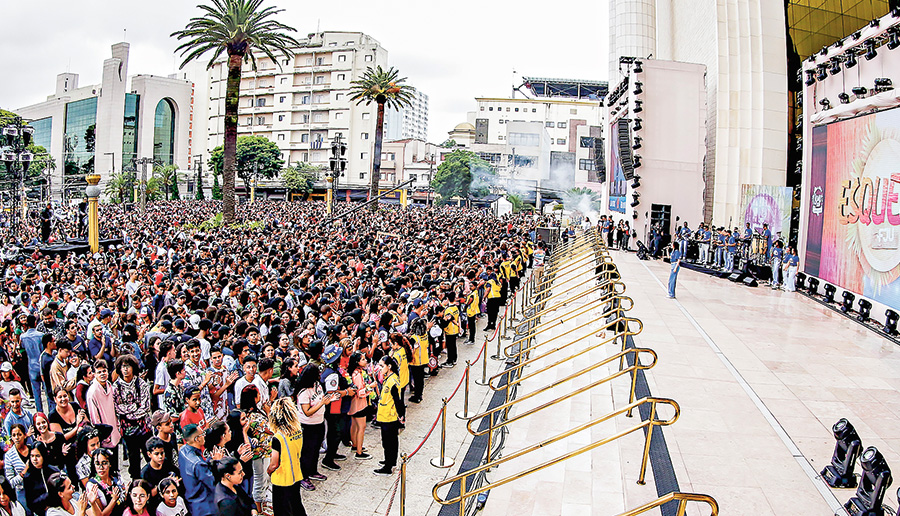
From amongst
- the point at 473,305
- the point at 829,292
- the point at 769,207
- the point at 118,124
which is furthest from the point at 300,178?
the point at 829,292

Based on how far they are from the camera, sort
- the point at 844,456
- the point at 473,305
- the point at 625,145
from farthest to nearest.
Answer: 1. the point at 625,145
2. the point at 473,305
3. the point at 844,456

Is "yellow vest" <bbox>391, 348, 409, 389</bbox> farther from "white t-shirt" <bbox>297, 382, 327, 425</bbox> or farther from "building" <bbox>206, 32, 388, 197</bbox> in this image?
"building" <bbox>206, 32, 388, 197</bbox>

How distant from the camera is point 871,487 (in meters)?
5.75

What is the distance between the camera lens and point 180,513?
17.3ft

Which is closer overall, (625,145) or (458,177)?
(625,145)

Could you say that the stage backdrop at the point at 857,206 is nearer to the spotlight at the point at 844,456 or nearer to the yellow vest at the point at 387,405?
the spotlight at the point at 844,456

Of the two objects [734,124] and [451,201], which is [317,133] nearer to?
[451,201]

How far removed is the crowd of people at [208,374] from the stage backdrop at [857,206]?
9.02m

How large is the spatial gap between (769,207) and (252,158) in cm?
6716

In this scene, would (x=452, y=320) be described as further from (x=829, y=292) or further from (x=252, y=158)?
(x=252, y=158)

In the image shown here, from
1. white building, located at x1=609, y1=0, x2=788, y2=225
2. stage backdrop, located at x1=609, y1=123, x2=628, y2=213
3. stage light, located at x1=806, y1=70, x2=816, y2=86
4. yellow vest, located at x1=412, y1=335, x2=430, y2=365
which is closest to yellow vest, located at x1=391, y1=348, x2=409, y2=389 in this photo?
yellow vest, located at x1=412, y1=335, x2=430, y2=365

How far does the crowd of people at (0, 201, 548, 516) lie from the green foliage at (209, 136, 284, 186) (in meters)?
63.6

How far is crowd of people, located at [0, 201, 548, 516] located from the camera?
5.59 metres

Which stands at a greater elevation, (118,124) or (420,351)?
(118,124)
